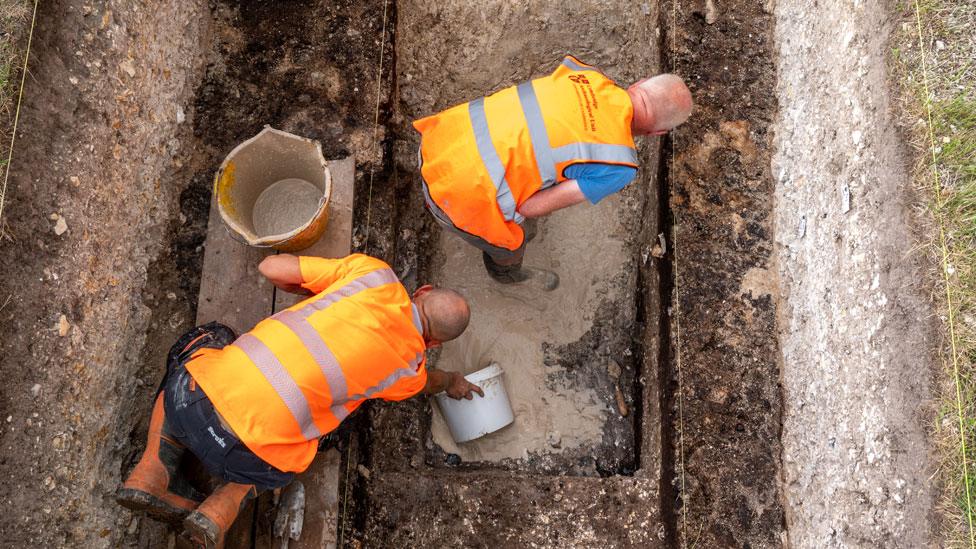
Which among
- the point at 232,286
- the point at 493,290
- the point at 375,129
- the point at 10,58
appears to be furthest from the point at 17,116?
the point at 493,290

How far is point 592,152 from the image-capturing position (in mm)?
2553

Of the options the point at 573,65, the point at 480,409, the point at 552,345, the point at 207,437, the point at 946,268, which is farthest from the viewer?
the point at 552,345

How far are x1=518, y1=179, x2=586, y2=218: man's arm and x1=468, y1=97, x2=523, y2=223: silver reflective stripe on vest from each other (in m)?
0.11

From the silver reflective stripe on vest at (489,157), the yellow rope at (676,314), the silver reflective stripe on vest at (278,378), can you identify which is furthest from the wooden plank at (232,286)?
the yellow rope at (676,314)

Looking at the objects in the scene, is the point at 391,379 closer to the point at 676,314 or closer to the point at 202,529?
the point at 202,529

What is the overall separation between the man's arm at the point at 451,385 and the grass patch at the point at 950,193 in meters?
1.90

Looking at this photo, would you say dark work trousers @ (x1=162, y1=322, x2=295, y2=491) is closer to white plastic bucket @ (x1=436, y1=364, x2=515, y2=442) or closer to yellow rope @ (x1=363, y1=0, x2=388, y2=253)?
white plastic bucket @ (x1=436, y1=364, x2=515, y2=442)

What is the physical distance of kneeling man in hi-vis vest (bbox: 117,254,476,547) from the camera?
2324 millimetres

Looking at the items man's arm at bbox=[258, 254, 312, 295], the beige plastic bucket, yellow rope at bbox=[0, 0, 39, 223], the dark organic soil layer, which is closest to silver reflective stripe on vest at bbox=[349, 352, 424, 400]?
man's arm at bbox=[258, 254, 312, 295]

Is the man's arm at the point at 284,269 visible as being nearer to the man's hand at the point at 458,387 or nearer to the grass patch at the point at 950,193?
the man's hand at the point at 458,387

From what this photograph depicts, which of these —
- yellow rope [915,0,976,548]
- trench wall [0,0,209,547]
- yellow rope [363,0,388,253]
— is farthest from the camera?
yellow rope [363,0,388,253]

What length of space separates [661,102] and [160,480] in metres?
2.60

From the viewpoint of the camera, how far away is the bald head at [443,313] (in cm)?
257

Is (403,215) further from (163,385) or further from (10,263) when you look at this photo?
(10,263)
